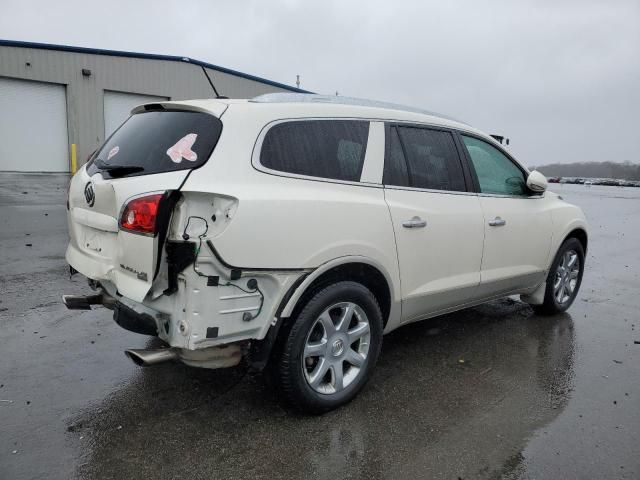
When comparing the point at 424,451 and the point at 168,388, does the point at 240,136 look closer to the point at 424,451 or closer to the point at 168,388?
the point at 168,388

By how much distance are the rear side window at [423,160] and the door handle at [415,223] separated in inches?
9.8

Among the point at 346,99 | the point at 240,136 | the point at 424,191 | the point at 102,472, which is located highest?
the point at 346,99

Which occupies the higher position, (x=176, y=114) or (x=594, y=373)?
(x=176, y=114)

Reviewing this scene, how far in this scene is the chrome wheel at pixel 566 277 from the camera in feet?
16.5

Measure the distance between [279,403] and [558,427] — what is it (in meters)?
1.68

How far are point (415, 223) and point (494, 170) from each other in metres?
1.34

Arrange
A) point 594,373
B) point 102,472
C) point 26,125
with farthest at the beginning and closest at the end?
point 26,125 < point 594,373 < point 102,472

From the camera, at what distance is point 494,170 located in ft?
14.0

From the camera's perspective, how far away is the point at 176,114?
2996 millimetres

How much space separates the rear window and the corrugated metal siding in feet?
63.7

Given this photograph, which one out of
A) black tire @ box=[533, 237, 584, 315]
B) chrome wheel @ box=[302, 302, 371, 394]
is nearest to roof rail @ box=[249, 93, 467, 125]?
chrome wheel @ box=[302, 302, 371, 394]

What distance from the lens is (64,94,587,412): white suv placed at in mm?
2494

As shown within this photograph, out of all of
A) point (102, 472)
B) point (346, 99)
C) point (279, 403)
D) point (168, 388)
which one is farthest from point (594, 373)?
point (102, 472)

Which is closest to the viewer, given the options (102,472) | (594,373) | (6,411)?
(102,472)
